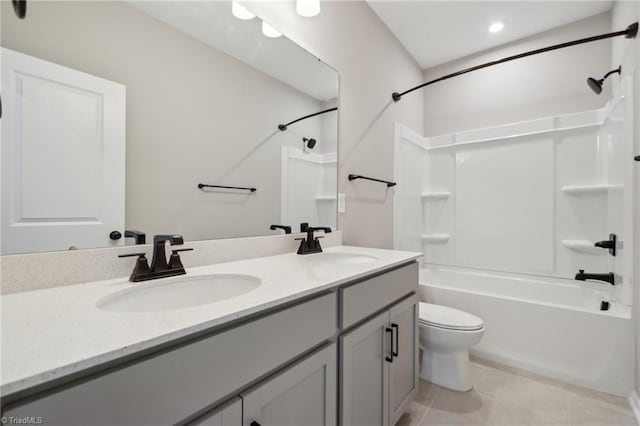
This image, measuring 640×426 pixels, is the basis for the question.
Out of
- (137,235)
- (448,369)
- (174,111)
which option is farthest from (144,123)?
(448,369)

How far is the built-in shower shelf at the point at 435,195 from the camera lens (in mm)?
2906

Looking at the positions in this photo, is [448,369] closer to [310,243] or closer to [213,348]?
[310,243]

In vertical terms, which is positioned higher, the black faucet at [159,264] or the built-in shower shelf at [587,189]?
the built-in shower shelf at [587,189]

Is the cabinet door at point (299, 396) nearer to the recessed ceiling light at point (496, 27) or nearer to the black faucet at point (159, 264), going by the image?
the black faucet at point (159, 264)

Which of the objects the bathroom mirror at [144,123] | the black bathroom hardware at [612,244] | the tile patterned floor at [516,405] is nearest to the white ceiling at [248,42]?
the bathroom mirror at [144,123]

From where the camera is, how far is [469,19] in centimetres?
223

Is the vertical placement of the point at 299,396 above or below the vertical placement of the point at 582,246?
below

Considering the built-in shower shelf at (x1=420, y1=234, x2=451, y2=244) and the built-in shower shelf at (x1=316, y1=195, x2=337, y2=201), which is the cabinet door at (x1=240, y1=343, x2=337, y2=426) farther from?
the built-in shower shelf at (x1=420, y1=234, x2=451, y2=244)

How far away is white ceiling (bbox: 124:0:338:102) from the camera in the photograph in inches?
42.3

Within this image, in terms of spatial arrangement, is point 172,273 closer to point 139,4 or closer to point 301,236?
point 301,236

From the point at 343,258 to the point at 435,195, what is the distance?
5.99 feet

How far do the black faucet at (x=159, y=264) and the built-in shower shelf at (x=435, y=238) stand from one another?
100 inches

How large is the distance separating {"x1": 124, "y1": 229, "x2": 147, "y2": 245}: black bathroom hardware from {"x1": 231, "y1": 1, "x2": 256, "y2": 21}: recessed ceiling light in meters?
1.02

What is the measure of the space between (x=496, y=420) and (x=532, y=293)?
136cm
